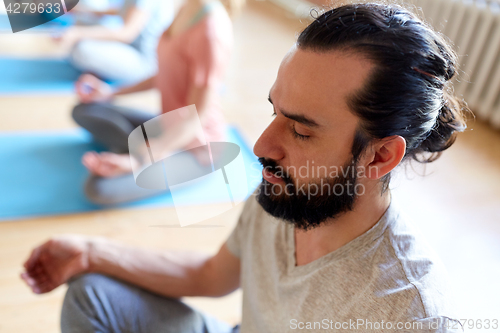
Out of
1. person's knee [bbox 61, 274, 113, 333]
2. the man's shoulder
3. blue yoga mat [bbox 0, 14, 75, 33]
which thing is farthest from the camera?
blue yoga mat [bbox 0, 14, 75, 33]

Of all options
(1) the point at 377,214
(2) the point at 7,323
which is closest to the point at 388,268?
(1) the point at 377,214

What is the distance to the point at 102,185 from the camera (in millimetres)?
1883

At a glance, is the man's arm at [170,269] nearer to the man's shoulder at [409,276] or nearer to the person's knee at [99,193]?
the man's shoulder at [409,276]

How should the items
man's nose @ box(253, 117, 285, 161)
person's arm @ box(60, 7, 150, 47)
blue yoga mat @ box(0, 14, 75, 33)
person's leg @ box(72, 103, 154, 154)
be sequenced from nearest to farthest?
man's nose @ box(253, 117, 285, 161), person's leg @ box(72, 103, 154, 154), person's arm @ box(60, 7, 150, 47), blue yoga mat @ box(0, 14, 75, 33)

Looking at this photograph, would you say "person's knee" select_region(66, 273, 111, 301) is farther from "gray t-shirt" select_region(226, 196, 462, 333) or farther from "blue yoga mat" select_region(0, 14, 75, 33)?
"blue yoga mat" select_region(0, 14, 75, 33)

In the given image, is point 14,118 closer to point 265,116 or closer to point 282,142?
point 265,116

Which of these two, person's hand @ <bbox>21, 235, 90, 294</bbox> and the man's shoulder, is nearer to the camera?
the man's shoulder

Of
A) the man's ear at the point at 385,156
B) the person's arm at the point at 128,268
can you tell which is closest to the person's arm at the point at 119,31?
the person's arm at the point at 128,268

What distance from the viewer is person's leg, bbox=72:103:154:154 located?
80.1 inches

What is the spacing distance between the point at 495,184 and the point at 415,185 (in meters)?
0.48

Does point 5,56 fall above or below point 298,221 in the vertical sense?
below

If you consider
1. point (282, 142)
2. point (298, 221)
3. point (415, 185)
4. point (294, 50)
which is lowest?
point (415, 185)

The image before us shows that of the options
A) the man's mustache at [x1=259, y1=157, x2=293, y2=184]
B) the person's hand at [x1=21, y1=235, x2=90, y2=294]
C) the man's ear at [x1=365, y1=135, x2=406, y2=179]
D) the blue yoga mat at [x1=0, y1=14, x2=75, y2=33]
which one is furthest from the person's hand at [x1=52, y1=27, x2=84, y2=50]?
the man's ear at [x1=365, y1=135, x2=406, y2=179]

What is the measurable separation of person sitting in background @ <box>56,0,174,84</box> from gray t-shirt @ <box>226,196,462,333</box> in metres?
2.25
